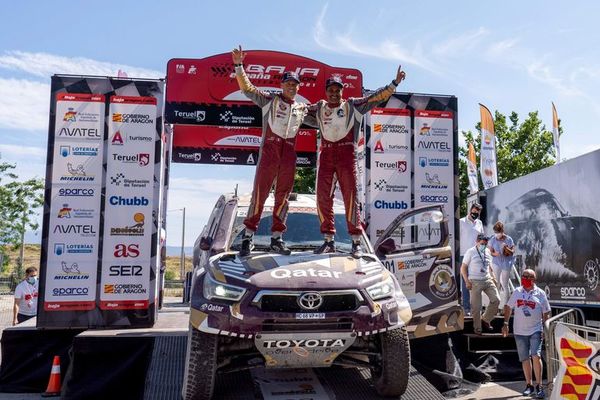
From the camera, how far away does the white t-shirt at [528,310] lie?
748 cm

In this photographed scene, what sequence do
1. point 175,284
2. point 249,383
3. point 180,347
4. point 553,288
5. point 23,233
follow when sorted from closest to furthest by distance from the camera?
point 249,383
point 180,347
point 553,288
point 23,233
point 175,284

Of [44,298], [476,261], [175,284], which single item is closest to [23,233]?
[175,284]

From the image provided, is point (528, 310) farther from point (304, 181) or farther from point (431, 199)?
point (304, 181)

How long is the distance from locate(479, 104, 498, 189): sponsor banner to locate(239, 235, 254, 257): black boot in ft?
54.8

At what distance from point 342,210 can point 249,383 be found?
2239mm

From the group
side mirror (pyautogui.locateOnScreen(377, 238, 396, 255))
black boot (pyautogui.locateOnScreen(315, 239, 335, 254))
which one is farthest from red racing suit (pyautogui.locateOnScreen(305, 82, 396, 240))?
side mirror (pyautogui.locateOnScreen(377, 238, 396, 255))

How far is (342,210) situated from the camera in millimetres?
6418

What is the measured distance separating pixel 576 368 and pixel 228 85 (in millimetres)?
6131

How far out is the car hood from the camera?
4539 mm

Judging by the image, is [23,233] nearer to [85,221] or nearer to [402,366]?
[85,221]

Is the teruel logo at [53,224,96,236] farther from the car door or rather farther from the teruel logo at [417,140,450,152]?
the teruel logo at [417,140,450,152]

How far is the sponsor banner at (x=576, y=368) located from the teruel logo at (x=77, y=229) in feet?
19.2

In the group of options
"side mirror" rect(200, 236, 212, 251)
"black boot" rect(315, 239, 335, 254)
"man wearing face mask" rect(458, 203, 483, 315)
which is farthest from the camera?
"man wearing face mask" rect(458, 203, 483, 315)

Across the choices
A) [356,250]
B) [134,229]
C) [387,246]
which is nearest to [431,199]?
[387,246]
